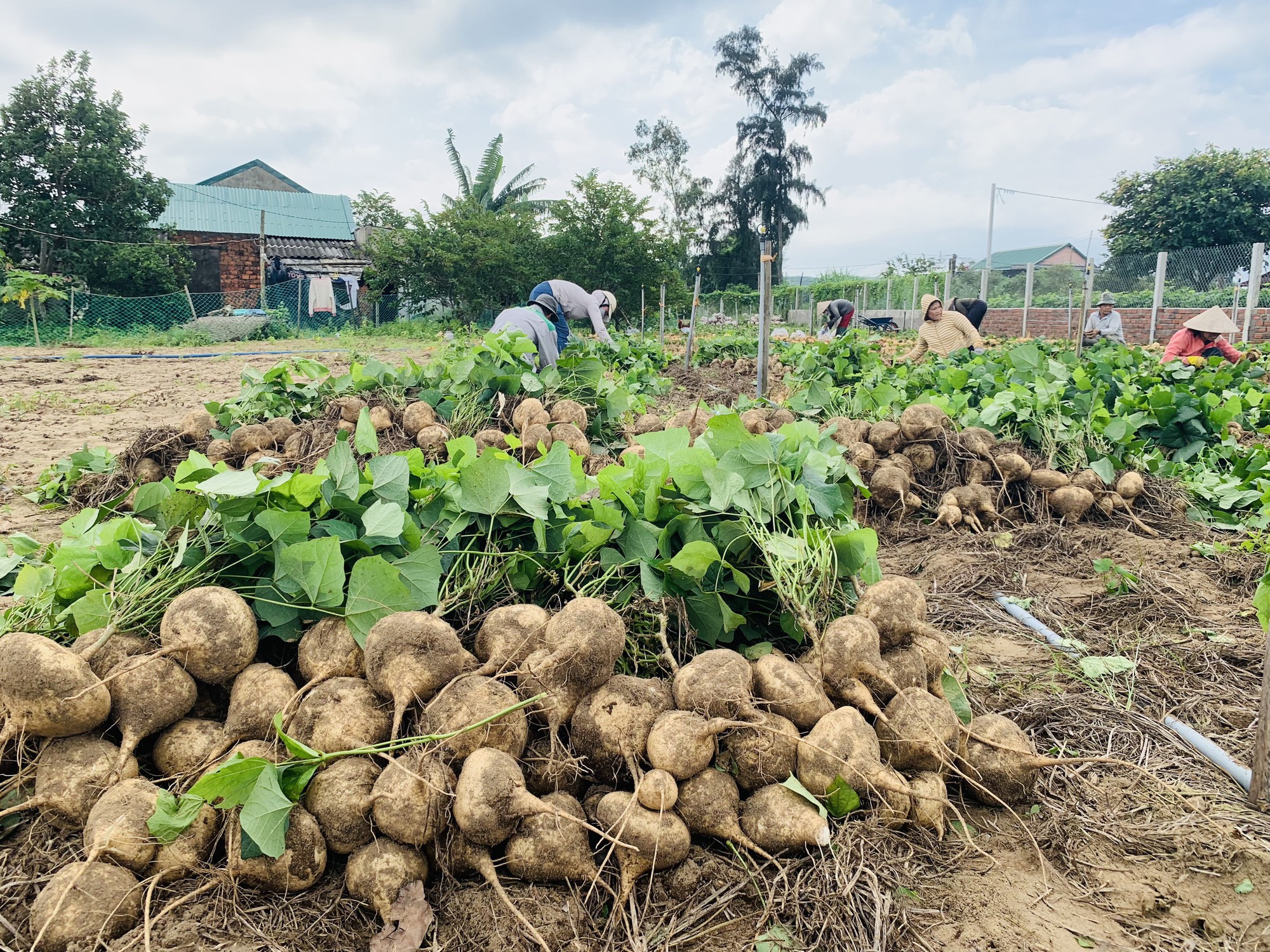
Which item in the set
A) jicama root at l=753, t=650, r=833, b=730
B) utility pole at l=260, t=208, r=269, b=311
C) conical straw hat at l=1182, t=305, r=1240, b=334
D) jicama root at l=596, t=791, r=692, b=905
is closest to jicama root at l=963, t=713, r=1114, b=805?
jicama root at l=753, t=650, r=833, b=730

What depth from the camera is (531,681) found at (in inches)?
81.9

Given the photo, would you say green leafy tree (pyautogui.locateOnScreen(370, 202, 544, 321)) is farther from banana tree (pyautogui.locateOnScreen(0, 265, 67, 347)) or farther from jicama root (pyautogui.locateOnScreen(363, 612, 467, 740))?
jicama root (pyautogui.locateOnScreen(363, 612, 467, 740))

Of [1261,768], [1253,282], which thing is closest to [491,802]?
[1261,768]

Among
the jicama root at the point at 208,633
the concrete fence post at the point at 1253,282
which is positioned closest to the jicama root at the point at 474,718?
the jicama root at the point at 208,633

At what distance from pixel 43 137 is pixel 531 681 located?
27.5 metres

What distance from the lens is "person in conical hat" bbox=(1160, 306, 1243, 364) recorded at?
8.13m

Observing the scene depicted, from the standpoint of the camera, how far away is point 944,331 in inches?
388

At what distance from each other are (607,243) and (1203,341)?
68.4 feet

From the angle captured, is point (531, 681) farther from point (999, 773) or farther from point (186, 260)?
point (186, 260)

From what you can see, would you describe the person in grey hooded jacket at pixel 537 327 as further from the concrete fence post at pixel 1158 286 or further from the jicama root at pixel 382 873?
the concrete fence post at pixel 1158 286

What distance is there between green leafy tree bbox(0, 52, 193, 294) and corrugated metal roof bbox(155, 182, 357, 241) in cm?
523

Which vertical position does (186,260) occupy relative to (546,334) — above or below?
above

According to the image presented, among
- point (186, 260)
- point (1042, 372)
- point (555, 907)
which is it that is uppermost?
point (186, 260)

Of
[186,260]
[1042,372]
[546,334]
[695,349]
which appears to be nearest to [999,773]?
[1042,372]
